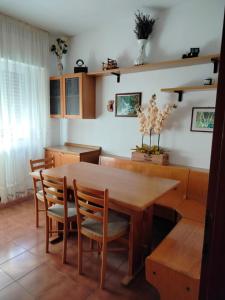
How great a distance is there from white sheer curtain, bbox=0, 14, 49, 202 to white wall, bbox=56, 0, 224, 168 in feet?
2.35

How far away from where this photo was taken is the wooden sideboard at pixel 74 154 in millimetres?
3369

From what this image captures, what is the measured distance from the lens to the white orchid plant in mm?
2780

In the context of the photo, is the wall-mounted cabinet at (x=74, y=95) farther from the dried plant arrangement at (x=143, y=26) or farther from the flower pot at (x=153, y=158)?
the flower pot at (x=153, y=158)

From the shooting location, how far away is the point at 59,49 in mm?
3705

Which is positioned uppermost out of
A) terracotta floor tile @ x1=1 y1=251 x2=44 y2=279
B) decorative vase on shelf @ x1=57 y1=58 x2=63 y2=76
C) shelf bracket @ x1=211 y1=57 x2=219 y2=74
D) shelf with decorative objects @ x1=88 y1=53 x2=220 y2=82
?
decorative vase on shelf @ x1=57 y1=58 x2=63 y2=76

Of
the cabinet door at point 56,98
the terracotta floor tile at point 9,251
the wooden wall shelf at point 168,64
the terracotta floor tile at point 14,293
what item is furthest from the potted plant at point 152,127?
the terracotta floor tile at point 14,293

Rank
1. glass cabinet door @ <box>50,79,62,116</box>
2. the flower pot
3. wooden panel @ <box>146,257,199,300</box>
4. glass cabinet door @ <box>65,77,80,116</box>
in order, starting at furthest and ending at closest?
glass cabinet door @ <box>50,79,62,116</box> → glass cabinet door @ <box>65,77,80,116</box> → the flower pot → wooden panel @ <box>146,257,199,300</box>

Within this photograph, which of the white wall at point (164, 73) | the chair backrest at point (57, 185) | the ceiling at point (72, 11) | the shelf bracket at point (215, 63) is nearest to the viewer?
the chair backrest at point (57, 185)

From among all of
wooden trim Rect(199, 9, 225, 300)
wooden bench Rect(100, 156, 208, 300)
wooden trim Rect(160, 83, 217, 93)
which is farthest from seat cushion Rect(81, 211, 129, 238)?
wooden trim Rect(160, 83, 217, 93)

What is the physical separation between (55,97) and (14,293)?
2.97 metres

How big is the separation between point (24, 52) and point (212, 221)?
360 cm

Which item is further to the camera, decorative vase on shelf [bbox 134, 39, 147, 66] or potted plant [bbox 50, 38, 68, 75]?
potted plant [bbox 50, 38, 68, 75]

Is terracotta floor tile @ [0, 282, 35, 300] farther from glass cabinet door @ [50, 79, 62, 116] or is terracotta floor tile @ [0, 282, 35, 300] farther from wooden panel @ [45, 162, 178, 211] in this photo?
glass cabinet door @ [50, 79, 62, 116]

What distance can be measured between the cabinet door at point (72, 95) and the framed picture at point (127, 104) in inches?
24.9
